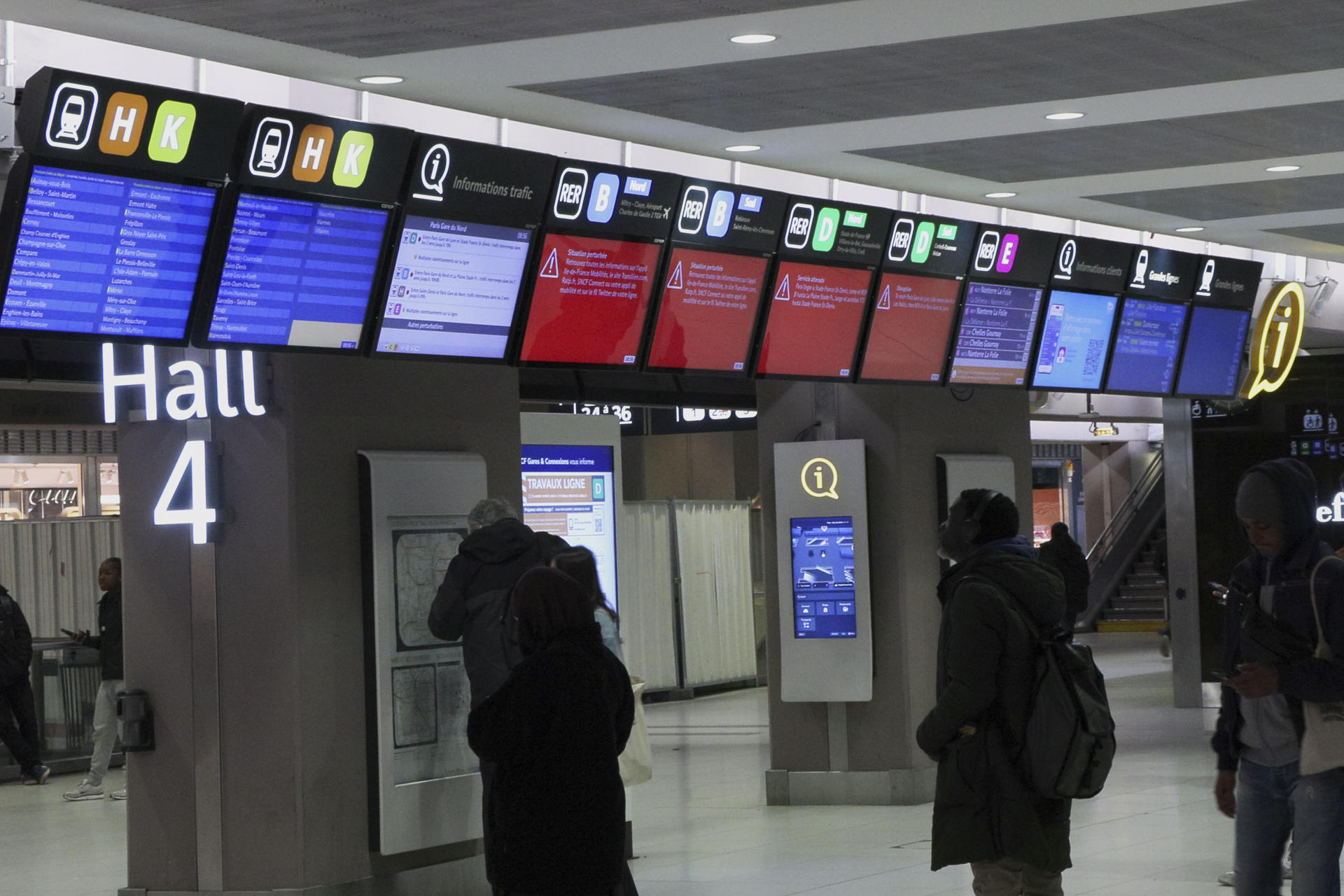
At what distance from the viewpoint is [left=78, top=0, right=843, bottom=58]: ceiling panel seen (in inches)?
218

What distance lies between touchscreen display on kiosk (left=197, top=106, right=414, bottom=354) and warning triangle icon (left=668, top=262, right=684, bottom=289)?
1.66 metres

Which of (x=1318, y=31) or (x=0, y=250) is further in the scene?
(x=1318, y=31)

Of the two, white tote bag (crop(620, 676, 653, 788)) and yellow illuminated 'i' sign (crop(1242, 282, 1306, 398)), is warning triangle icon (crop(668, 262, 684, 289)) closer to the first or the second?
white tote bag (crop(620, 676, 653, 788))

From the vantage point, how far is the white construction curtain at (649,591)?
17453mm

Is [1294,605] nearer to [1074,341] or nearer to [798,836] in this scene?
[798,836]

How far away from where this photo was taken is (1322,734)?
4.52 meters

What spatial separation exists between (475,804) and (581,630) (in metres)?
3.33

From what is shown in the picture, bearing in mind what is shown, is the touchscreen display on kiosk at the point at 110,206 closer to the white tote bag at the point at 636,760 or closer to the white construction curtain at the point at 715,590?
the white tote bag at the point at 636,760

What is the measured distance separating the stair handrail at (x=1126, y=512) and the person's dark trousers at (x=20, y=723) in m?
19.5

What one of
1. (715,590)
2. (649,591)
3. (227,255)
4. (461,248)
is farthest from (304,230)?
(715,590)

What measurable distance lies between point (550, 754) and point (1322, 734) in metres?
1.95

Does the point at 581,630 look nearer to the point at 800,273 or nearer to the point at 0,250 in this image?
the point at 0,250

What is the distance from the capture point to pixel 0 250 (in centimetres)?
531

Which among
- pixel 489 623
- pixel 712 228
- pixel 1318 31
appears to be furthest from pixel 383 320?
pixel 1318 31
